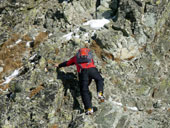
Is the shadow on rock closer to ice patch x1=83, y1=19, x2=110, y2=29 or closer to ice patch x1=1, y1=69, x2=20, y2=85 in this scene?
ice patch x1=1, y1=69, x2=20, y2=85

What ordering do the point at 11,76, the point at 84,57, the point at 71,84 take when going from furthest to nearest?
the point at 11,76
the point at 71,84
the point at 84,57

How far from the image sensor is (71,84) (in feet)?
38.9

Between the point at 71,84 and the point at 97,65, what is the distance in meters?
2.60

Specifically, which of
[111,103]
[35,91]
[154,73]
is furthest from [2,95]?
[154,73]

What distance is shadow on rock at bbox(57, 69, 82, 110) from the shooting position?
440 inches

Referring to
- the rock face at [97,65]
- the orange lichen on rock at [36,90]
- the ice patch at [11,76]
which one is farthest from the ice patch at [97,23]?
the orange lichen on rock at [36,90]

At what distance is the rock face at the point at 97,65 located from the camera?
34.6 ft

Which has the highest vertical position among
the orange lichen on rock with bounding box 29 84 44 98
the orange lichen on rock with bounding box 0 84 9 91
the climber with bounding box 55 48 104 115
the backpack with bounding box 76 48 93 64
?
the backpack with bounding box 76 48 93 64

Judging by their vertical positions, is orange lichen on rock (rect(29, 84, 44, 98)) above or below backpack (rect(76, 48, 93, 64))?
below

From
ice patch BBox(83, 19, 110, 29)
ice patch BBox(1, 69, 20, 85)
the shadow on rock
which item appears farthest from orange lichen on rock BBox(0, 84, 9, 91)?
ice patch BBox(83, 19, 110, 29)

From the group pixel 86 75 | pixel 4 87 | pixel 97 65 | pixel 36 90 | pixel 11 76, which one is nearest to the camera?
pixel 86 75

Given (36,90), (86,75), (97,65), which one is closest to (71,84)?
(36,90)

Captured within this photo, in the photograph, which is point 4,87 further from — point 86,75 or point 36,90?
point 86,75

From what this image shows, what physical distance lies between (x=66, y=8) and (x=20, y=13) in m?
6.17
